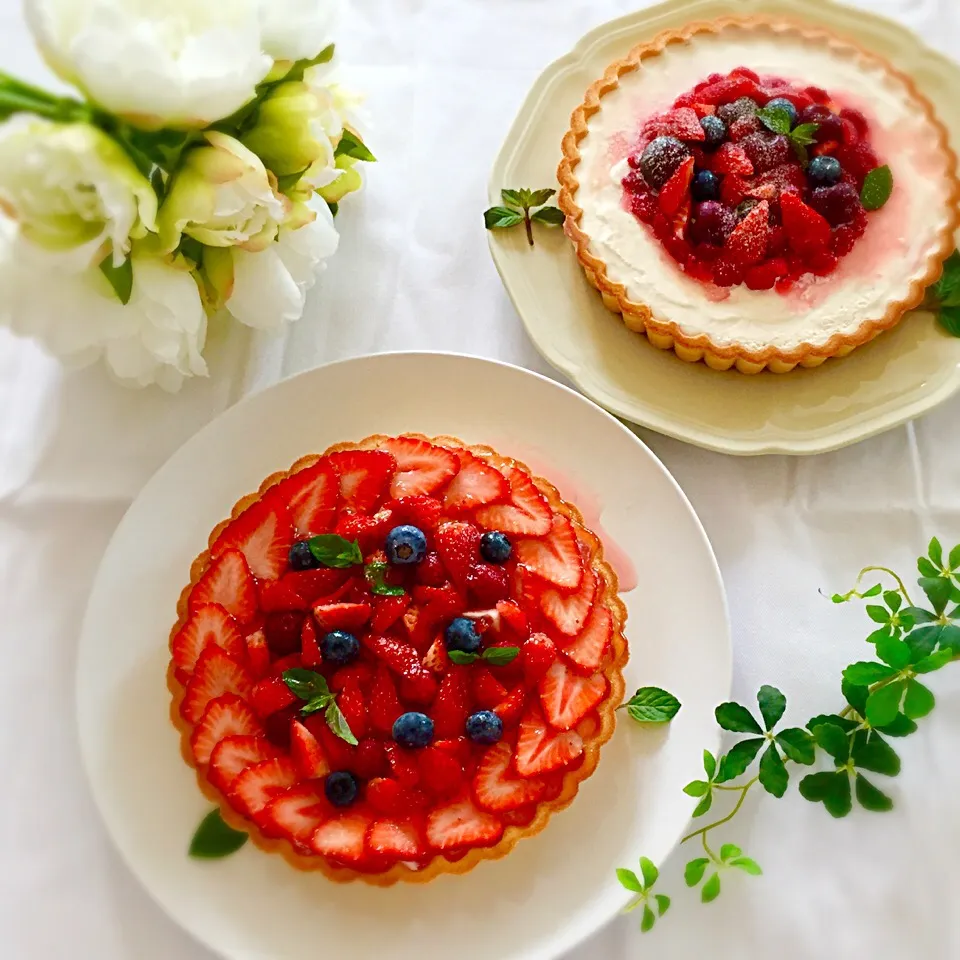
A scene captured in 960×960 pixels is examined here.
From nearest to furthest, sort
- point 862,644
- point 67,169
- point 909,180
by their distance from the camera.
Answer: point 67,169 < point 862,644 < point 909,180

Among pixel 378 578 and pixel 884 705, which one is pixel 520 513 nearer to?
pixel 378 578

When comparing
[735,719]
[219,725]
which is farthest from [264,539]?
[735,719]

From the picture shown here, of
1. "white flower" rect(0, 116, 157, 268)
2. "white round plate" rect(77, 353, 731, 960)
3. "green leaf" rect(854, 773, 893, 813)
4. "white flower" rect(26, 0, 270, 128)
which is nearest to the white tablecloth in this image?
"green leaf" rect(854, 773, 893, 813)

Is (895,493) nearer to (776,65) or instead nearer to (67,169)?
(776,65)

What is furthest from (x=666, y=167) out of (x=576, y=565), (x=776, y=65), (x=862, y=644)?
(x=862, y=644)

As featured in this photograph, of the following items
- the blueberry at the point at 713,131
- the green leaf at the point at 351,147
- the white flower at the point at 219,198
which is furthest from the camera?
the blueberry at the point at 713,131

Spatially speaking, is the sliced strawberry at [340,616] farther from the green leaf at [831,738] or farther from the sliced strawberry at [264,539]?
the green leaf at [831,738]

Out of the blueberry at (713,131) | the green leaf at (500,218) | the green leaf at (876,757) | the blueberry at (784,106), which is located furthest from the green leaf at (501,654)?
the blueberry at (784,106)
